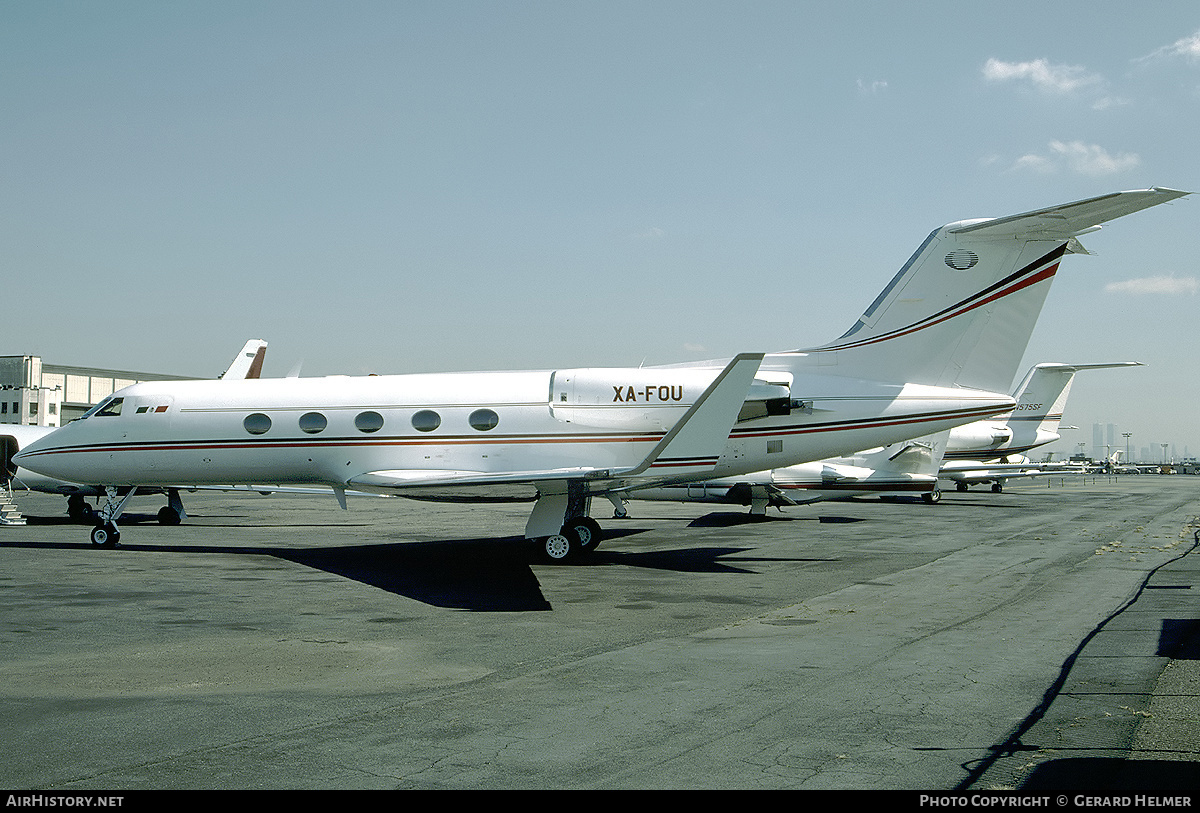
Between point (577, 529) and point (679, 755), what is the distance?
12.3 m

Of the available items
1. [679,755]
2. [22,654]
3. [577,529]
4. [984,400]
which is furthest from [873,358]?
[22,654]

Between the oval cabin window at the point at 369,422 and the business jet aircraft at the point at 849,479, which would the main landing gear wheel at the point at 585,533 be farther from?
the oval cabin window at the point at 369,422

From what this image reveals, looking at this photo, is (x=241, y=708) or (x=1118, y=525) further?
(x=1118, y=525)

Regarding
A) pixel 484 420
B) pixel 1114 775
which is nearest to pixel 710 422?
pixel 484 420

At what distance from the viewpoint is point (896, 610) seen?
11.2 m

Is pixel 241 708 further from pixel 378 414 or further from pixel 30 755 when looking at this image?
pixel 378 414

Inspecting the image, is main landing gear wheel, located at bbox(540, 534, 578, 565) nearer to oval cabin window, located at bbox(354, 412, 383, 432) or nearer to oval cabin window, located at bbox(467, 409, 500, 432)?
oval cabin window, located at bbox(467, 409, 500, 432)

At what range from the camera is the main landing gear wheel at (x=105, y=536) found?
18.5m

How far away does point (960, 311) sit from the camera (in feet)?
54.2

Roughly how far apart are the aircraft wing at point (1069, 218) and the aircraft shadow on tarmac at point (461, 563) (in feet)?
23.9

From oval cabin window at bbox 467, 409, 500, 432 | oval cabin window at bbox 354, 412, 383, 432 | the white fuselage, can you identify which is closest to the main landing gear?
the white fuselage

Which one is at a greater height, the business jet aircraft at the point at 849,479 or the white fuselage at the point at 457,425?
the white fuselage at the point at 457,425

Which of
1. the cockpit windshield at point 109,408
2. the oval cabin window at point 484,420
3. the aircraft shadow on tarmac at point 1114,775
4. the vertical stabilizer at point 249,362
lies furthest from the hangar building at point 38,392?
the aircraft shadow on tarmac at point 1114,775

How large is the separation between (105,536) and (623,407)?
1099 cm
